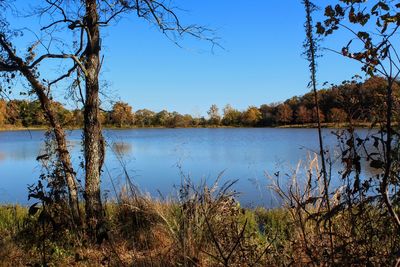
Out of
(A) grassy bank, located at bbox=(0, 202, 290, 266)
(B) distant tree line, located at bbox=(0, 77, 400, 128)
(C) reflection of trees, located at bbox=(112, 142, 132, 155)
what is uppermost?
(B) distant tree line, located at bbox=(0, 77, 400, 128)

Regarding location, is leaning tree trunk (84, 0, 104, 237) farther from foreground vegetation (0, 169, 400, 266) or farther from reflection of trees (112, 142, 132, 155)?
foreground vegetation (0, 169, 400, 266)

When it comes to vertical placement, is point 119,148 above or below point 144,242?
above

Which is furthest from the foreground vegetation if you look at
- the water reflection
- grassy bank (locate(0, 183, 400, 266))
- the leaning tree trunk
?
the leaning tree trunk

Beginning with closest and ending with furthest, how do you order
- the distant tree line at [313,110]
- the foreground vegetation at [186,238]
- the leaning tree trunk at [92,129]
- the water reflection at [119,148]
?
the distant tree line at [313,110], the foreground vegetation at [186,238], the water reflection at [119,148], the leaning tree trunk at [92,129]

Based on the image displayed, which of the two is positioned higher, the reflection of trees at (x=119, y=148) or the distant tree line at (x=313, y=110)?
the distant tree line at (x=313, y=110)

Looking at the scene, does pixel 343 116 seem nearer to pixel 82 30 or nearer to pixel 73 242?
pixel 73 242

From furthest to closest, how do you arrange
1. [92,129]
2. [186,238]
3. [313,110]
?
[92,129] < [186,238] < [313,110]

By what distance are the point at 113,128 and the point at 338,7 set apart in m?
5.64

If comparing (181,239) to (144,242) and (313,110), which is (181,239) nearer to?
(313,110)

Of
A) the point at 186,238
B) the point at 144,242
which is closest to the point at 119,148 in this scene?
the point at 186,238

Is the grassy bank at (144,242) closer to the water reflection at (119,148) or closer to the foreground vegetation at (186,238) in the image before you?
the foreground vegetation at (186,238)

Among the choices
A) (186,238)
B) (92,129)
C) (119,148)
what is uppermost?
(92,129)

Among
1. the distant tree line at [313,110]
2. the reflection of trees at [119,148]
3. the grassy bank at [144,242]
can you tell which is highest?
the distant tree line at [313,110]

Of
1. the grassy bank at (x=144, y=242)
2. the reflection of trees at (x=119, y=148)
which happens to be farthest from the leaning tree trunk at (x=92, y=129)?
the grassy bank at (x=144, y=242)
